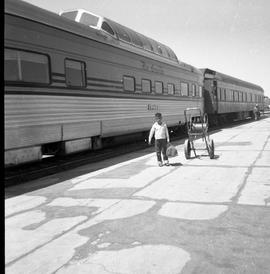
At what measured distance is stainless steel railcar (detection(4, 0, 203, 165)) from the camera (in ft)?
25.1

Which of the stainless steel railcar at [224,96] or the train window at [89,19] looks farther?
the stainless steel railcar at [224,96]

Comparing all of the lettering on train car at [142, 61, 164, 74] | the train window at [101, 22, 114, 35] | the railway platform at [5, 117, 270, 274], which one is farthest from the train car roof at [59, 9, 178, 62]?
the railway platform at [5, 117, 270, 274]

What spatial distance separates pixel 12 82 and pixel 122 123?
17.3 feet

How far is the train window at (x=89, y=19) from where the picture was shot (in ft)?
42.0

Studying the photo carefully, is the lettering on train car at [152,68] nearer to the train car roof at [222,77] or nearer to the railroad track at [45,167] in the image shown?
the railroad track at [45,167]

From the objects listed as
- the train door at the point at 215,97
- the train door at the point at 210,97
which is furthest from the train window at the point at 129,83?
the train door at the point at 215,97

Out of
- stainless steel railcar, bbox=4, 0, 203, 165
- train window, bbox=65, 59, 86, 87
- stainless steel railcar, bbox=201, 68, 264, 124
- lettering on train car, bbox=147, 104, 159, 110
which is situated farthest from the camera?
stainless steel railcar, bbox=201, 68, 264, 124

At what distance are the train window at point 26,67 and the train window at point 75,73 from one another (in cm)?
86

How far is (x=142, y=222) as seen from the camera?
4.97m

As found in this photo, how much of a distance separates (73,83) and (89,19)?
4457 mm

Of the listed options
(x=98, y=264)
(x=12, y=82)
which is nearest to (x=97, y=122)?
(x=12, y=82)

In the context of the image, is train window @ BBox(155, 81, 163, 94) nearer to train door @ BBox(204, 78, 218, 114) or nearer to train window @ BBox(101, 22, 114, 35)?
train window @ BBox(101, 22, 114, 35)

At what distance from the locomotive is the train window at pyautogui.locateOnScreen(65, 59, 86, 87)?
0.03 m

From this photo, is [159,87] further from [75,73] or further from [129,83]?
[75,73]
